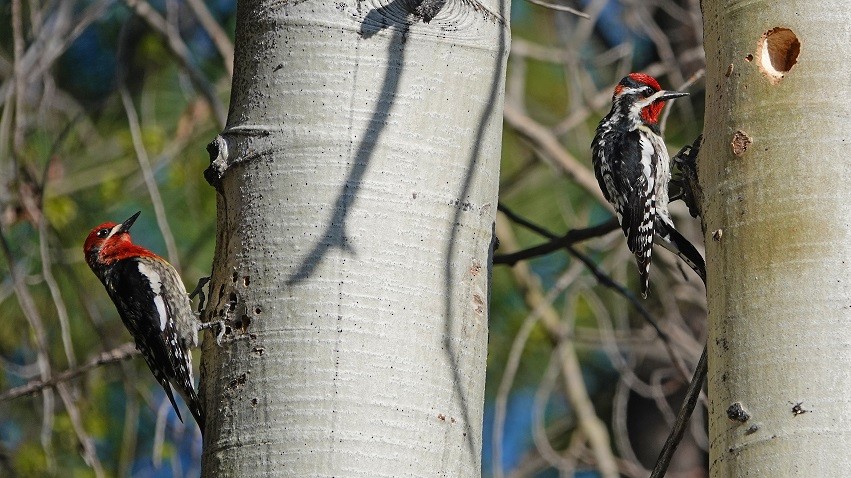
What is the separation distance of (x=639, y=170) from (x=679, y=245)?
0.46m

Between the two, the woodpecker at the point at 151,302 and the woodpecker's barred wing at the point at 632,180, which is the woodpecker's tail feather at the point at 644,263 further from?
the woodpecker at the point at 151,302

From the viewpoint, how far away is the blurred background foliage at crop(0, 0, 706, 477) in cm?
476

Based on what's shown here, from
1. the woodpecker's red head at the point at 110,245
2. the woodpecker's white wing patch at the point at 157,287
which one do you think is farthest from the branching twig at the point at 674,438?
the woodpecker's red head at the point at 110,245

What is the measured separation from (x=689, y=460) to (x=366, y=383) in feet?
21.1

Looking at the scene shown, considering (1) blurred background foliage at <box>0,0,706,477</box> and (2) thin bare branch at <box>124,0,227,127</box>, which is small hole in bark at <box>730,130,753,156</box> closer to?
(1) blurred background foliage at <box>0,0,706,477</box>

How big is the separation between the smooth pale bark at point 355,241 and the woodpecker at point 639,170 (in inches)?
70.9

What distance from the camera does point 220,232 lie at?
256cm

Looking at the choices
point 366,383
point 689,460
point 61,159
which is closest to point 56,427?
point 61,159

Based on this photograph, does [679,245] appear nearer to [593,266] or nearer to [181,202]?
[593,266]

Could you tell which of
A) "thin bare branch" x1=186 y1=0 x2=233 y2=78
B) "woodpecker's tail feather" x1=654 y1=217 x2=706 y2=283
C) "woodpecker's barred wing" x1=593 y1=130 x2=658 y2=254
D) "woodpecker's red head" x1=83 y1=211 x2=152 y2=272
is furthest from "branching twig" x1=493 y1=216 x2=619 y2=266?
"woodpecker's red head" x1=83 y1=211 x2=152 y2=272

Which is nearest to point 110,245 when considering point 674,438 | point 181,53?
point 181,53

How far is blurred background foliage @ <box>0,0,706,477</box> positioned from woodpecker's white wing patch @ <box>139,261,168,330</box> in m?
0.28

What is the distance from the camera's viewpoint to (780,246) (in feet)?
7.41

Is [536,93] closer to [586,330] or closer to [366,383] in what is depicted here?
[586,330]
